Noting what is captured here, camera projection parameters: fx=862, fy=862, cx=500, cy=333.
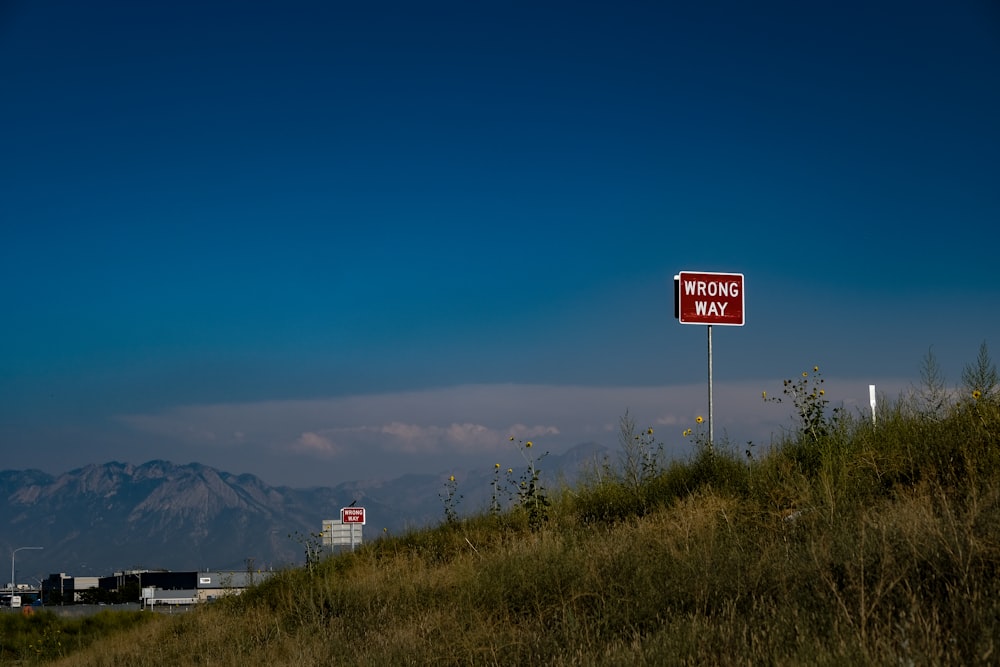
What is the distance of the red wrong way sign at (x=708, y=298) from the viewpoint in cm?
1505

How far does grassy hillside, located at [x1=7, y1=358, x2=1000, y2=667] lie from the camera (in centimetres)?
636

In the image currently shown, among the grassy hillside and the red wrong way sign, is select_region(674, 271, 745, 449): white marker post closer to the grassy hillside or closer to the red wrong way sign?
the red wrong way sign

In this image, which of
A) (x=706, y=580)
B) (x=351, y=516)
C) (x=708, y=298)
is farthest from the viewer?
(x=351, y=516)

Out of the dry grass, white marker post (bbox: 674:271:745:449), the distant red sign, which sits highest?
white marker post (bbox: 674:271:745:449)

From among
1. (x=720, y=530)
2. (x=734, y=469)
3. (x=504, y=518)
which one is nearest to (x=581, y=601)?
(x=720, y=530)

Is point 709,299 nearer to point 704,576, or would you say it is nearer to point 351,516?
point 704,576

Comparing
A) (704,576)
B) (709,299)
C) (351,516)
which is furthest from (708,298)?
(351,516)

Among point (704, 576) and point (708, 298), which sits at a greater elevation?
point (708, 298)

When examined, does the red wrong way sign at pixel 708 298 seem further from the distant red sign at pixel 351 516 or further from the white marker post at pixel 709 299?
the distant red sign at pixel 351 516

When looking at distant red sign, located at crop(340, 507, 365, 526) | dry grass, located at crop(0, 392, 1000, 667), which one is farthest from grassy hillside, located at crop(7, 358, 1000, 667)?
distant red sign, located at crop(340, 507, 365, 526)

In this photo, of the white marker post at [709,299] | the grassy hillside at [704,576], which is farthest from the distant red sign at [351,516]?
the white marker post at [709,299]

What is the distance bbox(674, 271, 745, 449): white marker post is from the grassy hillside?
2.72 metres

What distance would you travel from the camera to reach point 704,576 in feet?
26.7

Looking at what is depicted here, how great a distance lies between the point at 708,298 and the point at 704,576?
7.79 m
